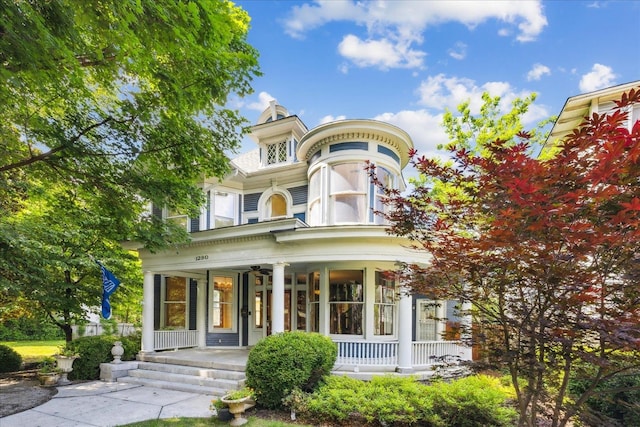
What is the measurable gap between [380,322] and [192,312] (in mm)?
6853

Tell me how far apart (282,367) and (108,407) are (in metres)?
3.66

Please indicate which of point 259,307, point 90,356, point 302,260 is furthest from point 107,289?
point 302,260

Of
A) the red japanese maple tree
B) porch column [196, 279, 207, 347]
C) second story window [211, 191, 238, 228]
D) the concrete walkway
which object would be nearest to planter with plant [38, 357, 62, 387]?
the concrete walkway

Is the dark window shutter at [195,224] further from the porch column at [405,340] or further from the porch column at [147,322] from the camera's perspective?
the porch column at [405,340]

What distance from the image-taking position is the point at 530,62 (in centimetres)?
1172

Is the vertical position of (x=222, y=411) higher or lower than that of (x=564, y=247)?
lower

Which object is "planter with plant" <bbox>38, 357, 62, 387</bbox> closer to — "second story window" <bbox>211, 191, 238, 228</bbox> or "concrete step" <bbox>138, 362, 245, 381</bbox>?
"concrete step" <bbox>138, 362, 245, 381</bbox>

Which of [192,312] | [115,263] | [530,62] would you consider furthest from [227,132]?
[530,62]

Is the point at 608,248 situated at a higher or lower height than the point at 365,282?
higher

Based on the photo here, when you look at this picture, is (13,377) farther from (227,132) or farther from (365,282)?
(365,282)

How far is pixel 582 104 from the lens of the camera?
11.3m

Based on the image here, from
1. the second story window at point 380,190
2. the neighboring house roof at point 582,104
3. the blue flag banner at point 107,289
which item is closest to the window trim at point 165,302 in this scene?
the blue flag banner at point 107,289

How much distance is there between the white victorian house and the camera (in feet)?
27.6

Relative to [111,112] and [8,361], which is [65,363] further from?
[111,112]
